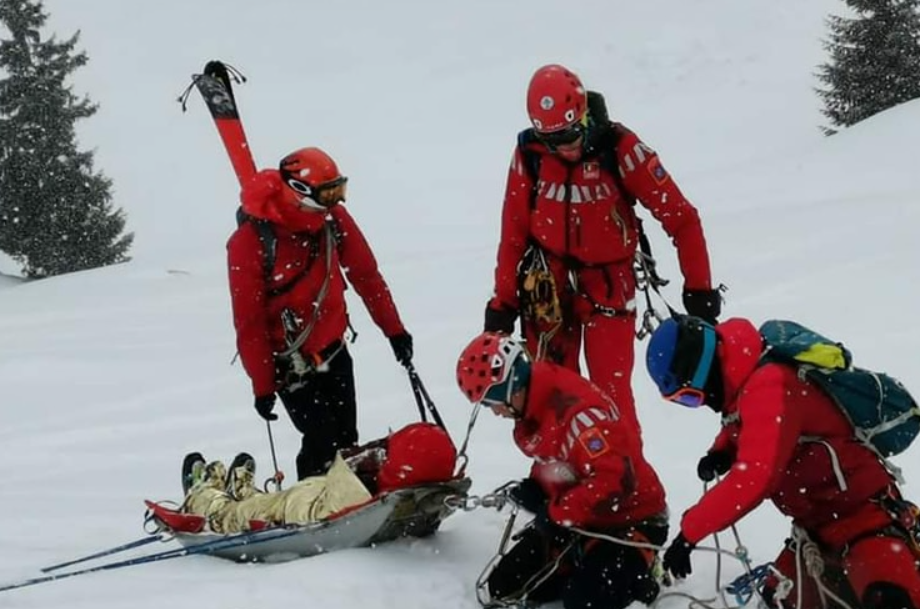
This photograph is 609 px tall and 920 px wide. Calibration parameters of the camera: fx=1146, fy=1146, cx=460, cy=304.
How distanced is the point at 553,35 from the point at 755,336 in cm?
4072

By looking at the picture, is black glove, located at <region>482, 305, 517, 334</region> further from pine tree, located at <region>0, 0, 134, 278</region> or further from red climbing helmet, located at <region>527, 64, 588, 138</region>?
pine tree, located at <region>0, 0, 134, 278</region>

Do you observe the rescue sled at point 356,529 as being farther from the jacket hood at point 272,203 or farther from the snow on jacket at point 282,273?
the jacket hood at point 272,203

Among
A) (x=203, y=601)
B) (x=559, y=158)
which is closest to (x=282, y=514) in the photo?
(x=203, y=601)

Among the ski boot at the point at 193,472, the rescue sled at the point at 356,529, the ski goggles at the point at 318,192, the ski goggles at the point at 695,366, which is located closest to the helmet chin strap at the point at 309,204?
the ski goggles at the point at 318,192

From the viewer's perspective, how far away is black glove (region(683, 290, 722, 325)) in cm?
528

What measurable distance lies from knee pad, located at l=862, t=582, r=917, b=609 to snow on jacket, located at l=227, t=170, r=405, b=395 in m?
2.87

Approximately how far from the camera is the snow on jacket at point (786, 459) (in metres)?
3.77

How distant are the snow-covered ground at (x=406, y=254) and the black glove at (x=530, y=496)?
0.45 meters

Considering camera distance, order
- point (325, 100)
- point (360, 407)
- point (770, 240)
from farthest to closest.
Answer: point (325, 100) → point (770, 240) → point (360, 407)

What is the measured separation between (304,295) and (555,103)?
1.55m

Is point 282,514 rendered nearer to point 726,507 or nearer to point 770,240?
point 726,507

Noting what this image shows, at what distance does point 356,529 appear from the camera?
16.0 ft

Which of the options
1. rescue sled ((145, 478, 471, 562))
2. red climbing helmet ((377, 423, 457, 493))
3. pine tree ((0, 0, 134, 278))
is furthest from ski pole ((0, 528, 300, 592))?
pine tree ((0, 0, 134, 278))

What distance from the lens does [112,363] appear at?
36.4 ft
